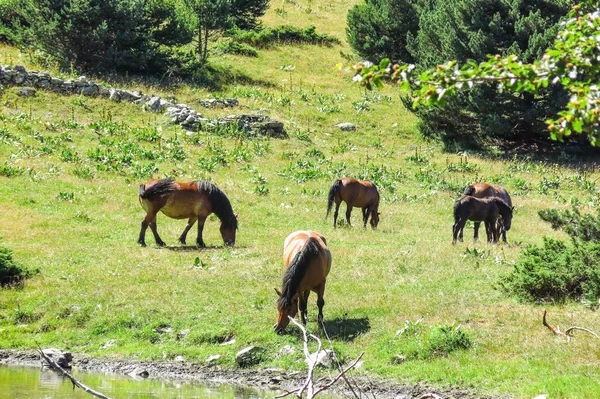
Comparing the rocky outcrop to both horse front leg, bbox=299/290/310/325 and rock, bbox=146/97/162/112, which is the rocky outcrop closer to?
rock, bbox=146/97/162/112

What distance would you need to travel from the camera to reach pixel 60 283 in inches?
659

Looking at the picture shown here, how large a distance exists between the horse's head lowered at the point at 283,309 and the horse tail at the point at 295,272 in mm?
18

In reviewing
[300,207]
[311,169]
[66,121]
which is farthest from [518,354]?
[66,121]

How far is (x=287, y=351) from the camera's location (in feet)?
43.2

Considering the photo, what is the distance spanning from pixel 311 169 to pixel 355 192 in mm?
7336

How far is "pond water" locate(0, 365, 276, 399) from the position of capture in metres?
11.2

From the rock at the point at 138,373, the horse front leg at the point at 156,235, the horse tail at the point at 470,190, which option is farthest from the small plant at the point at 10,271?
the horse tail at the point at 470,190

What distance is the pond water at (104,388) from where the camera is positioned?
11.2 m

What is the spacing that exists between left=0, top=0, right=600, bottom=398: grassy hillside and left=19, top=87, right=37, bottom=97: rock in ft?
1.18

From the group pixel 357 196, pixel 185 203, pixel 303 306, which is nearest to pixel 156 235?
pixel 185 203

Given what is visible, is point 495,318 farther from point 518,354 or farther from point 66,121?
point 66,121

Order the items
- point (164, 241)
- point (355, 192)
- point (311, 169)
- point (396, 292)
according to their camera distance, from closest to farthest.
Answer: point (396, 292) < point (164, 241) < point (355, 192) < point (311, 169)

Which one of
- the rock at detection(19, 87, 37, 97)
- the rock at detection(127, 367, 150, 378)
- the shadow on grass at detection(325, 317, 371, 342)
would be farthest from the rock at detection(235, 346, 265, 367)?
the rock at detection(19, 87, 37, 97)

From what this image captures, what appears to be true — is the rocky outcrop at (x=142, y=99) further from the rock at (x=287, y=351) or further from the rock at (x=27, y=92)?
the rock at (x=287, y=351)
